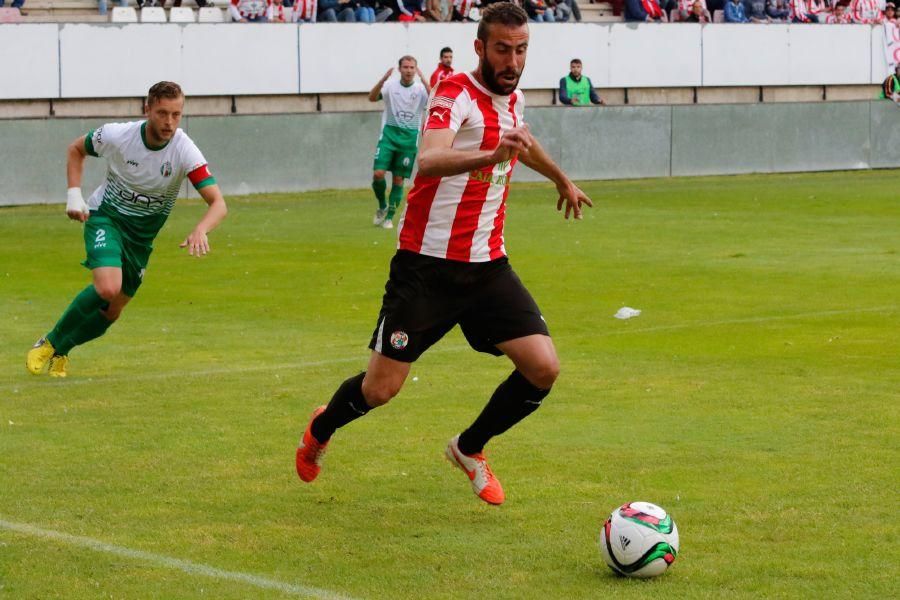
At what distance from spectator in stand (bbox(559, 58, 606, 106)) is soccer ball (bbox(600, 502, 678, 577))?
24.9 meters

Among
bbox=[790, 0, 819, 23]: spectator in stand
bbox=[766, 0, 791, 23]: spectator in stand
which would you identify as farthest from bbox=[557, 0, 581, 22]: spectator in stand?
bbox=[790, 0, 819, 23]: spectator in stand

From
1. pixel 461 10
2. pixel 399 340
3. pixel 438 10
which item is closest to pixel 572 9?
pixel 461 10

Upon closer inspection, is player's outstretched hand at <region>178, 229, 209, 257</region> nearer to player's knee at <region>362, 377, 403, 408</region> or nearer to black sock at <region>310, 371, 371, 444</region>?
black sock at <region>310, 371, 371, 444</region>

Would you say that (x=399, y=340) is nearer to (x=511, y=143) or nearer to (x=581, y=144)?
(x=511, y=143)

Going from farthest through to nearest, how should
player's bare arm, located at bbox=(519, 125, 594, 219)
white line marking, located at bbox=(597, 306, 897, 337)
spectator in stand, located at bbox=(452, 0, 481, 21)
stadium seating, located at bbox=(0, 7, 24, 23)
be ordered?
spectator in stand, located at bbox=(452, 0, 481, 21), stadium seating, located at bbox=(0, 7, 24, 23), white line marking, located at bbox=(597, 306, 897, 337), player's bare arm, located at bbox=(519, 125, 594, 219)

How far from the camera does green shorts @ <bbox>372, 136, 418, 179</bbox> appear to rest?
21.8m

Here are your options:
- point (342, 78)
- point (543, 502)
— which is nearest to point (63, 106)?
point (342, 78)

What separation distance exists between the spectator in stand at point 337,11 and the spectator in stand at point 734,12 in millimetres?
9574

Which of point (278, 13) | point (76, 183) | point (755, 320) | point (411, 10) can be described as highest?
point (411, 10)

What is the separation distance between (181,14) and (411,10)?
5049 mm

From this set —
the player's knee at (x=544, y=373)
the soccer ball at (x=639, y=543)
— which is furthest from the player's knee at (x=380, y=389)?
the soccer ball at (x=639, y=543)

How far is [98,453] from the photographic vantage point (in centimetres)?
816

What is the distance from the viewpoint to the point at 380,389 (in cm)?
710

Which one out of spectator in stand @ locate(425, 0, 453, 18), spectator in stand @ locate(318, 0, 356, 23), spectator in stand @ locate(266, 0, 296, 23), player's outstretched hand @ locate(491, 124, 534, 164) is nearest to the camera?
player's outstretched hand @ locate(491, 124, 534, 164)
